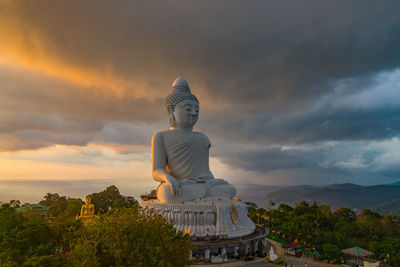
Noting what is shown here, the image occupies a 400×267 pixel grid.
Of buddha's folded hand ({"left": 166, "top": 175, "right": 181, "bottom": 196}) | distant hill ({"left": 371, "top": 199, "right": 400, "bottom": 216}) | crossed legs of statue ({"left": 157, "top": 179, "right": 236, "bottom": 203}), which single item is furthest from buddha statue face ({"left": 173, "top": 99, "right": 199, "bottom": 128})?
distant hill ({"left": 371, "top": 199, "right": 400, "bottom": 216})

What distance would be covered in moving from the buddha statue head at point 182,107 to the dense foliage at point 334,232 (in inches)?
564

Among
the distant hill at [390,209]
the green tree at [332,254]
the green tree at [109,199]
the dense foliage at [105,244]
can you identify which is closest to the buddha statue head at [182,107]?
the dense foliage at [105,244]

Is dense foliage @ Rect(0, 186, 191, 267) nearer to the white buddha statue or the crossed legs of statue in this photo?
the crossed legs of statue

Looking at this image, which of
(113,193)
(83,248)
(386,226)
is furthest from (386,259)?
(113,193)

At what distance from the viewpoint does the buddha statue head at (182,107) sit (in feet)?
80.6

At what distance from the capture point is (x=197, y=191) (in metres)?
21.6

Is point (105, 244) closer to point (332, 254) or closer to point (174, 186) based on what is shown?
point (174, 186)

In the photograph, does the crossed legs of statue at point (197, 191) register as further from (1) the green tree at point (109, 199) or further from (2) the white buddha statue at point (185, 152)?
(1) the green tree at point (109, 199)

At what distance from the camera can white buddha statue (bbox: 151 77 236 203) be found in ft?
73.0

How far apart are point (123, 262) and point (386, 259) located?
19.7 m

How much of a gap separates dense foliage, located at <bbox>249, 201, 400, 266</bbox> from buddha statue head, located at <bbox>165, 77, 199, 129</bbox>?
47.0ft

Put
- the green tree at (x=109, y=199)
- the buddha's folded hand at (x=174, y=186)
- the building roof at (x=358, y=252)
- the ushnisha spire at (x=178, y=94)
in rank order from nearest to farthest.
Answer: the building roof at (x=358, y=252)
the buddha's folded hand at (x=174, y=186)
the ushnisha spire at (x=178, y=94)
the green tree at (x=109, y=199)

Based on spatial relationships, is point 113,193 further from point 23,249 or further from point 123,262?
point 123,262

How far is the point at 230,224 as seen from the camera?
20.5 meters
